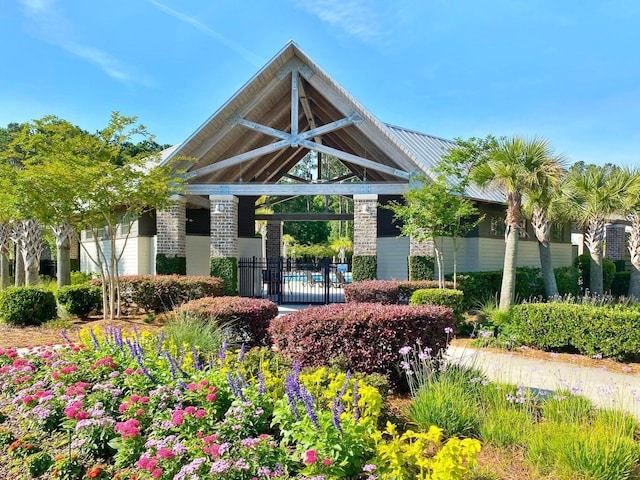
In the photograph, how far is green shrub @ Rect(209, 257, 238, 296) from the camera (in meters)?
13.9

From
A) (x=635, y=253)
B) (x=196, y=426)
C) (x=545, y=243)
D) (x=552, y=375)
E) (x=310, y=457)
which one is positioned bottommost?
(x=552, y=375)

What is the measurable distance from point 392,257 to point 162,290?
897 cm

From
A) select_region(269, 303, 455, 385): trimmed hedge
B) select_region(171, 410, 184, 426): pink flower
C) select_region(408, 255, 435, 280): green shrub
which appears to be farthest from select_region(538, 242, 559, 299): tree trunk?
select_region(171, 410, 184, 426): pink flower

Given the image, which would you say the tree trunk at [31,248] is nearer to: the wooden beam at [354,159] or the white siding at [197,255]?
the white siding at [197,255]

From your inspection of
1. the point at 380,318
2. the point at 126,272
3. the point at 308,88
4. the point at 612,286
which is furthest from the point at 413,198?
the point at 612,286

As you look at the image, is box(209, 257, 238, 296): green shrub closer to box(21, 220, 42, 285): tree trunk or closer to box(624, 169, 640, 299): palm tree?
box(21, 220, 42, 285): tree trunk

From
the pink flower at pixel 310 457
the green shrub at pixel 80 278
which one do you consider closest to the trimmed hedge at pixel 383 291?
the pink flower at pixel 310 457

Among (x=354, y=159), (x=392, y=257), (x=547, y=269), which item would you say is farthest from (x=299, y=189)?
(x=547, y=269)

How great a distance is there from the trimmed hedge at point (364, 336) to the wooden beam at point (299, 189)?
8.41 m

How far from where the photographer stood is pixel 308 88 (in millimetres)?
14336

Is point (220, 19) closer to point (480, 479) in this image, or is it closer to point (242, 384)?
point (242, 384)

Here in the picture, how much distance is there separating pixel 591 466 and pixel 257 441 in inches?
95.9

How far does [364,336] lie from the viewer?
524 cm

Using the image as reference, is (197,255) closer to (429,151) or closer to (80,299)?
(80,299)
